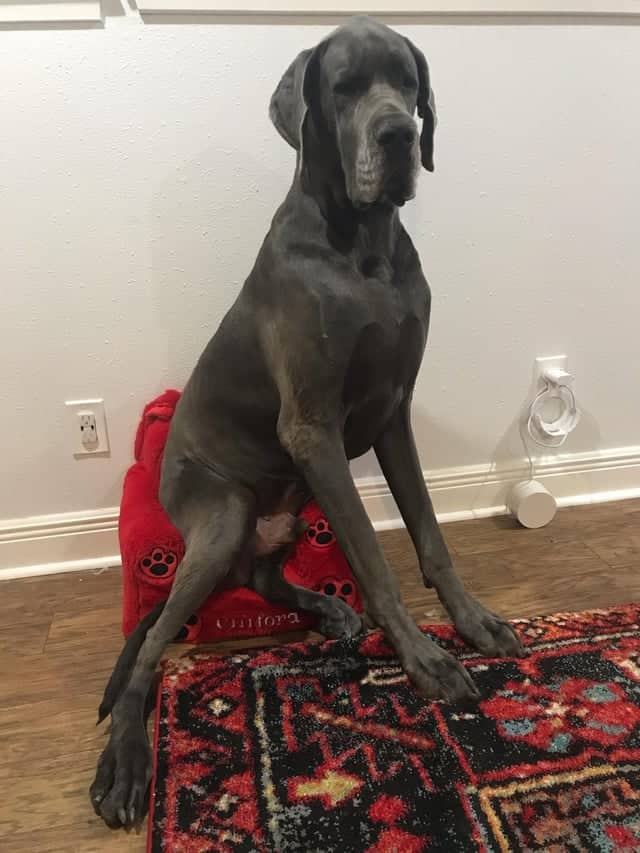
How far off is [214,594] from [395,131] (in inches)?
36.5

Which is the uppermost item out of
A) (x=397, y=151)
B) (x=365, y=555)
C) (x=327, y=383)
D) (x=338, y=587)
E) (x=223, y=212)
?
(x=397, y=151)

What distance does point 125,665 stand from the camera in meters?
1.26

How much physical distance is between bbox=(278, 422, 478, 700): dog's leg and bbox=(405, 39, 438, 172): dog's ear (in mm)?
517

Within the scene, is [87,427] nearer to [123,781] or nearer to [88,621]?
[88,621]

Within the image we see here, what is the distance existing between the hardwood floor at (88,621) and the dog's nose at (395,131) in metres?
0.96

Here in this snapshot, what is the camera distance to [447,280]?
176 cm

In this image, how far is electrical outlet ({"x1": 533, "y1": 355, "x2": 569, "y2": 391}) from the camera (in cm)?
189

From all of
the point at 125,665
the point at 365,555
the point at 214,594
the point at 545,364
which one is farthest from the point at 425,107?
the point at 125,665

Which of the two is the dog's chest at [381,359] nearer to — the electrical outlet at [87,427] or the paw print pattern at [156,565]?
the paw print pattern at [156,565]

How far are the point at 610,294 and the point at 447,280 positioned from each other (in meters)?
0.46

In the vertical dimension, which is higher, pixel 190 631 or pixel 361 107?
pixel 361 107

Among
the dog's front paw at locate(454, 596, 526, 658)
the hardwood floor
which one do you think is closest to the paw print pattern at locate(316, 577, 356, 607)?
the hardwood floor

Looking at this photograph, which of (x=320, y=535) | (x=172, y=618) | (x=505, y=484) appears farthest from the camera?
(x=505, y=484)

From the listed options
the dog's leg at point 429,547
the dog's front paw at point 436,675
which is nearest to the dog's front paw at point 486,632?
the dog's leg at point 429,547
